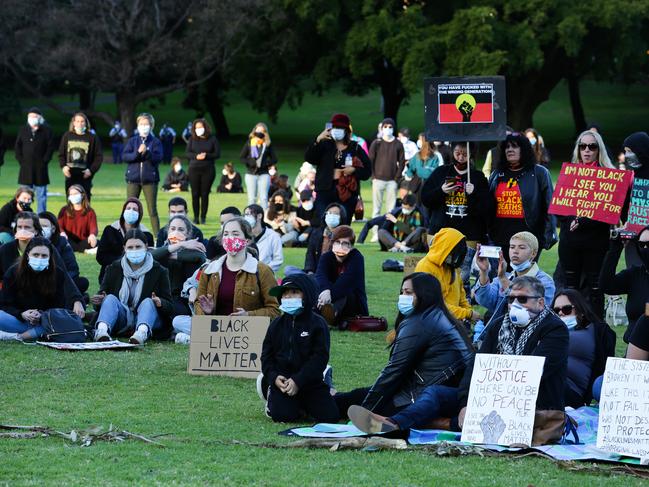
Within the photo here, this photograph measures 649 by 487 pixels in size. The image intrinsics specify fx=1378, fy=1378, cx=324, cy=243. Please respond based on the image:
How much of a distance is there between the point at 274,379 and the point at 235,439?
104cm

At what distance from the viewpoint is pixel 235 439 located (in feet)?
29.6

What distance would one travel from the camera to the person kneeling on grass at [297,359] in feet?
32.5

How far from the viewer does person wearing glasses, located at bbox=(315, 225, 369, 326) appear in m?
14.6

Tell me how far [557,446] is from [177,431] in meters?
2.54

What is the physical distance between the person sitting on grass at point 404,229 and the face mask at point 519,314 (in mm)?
12731

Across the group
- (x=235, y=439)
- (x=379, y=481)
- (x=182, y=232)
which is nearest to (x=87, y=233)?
(x=182, y=232)

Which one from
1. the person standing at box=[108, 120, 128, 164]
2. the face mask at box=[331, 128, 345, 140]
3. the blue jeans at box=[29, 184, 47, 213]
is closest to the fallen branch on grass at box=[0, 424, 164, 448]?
the face mask at box=[331, 128, 345, 140]

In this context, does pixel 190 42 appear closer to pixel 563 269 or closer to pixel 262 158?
pixel 262 158

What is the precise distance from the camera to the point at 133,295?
13.8m

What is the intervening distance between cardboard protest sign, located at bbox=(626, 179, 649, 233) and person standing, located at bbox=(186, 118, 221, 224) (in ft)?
46.3

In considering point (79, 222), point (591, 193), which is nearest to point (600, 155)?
point (591, 193)

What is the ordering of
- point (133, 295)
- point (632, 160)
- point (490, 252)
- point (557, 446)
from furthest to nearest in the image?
point (133, 295) < point (632, 160) < point (490, 252) < point (557, 446)

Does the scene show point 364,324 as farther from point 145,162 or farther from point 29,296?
point 145,162

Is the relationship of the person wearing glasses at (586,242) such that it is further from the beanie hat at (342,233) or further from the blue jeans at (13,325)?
the blue jeans at (13,325)
